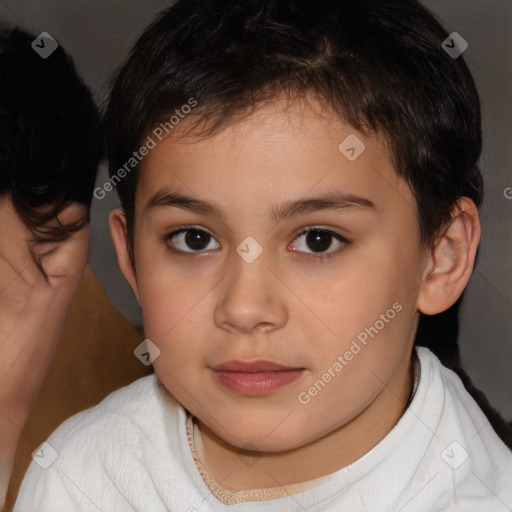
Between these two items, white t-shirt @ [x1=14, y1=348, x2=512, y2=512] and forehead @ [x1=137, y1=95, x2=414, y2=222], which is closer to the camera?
forehead @ [x1=137, y1=95, x2=414, y2=222]

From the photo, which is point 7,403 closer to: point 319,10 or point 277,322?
point 277,322

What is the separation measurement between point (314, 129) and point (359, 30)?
162 mm

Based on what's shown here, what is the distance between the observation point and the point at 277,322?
3.25ft

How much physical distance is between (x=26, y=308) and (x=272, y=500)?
0.53m

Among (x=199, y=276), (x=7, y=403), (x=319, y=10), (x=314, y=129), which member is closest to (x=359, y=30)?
(x=319, y=10)

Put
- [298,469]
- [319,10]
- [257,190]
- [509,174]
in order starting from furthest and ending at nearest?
1. [509,174]
2. [298,469]
3. [319,10]
4. [257,190]

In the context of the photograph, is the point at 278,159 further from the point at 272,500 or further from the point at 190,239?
the point at 272,500

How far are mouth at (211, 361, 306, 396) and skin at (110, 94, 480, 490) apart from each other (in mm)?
10

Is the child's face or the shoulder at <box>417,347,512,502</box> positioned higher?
the child's face

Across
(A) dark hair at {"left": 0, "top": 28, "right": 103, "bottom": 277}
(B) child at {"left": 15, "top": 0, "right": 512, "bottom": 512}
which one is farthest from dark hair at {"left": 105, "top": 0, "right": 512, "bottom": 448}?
(A) dark hair at {"left": 0, "top": 28, "right": 103, "bottom": 277}

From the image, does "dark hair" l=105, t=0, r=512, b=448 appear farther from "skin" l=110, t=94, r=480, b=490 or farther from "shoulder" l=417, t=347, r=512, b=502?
"shoulder" l=417, t=347, r=512, b=502

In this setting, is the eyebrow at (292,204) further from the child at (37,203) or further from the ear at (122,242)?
the child at (37,203)

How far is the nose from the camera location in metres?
0.97

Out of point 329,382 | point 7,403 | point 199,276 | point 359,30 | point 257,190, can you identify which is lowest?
point 7,403
